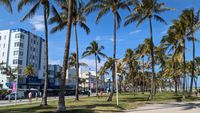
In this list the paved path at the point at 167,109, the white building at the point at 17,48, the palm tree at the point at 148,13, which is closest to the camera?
the paved path at the point at 167,109

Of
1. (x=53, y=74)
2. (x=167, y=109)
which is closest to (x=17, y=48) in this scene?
(x=53, y=74)

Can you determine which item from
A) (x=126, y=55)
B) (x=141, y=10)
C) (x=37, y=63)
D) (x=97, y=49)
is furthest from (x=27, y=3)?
(x=37, y=63)

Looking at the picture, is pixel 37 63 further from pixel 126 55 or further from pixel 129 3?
pixel 129 3

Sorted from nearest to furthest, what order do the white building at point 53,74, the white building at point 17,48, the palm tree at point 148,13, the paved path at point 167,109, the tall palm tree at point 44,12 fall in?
the paved path at point 167,109
the tall palm tree at point 44,12
the palm tree at point 148,13
the white building at point 17,48
the white building at point 53,74

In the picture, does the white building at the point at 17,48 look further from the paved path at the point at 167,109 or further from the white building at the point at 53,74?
the paved path at the point at 167,109

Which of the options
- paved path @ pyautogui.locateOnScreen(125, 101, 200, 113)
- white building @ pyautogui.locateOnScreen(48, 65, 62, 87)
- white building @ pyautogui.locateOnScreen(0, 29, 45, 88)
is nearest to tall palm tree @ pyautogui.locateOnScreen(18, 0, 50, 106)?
paved path @ pyautogui.locateOnScreen(125, 101, 200, 113)

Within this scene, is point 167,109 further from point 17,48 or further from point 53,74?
point 53,74

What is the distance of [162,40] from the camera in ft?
163

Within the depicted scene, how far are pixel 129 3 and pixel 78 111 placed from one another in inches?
712

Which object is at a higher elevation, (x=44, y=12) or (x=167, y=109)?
(x=44, y=12)

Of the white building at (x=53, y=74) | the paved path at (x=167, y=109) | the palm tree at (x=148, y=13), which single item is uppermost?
the palm tree at (x=148, y=13)

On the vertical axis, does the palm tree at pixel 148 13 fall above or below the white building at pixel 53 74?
above

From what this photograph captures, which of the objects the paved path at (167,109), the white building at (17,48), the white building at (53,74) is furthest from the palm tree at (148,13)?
the white building at (53,74)

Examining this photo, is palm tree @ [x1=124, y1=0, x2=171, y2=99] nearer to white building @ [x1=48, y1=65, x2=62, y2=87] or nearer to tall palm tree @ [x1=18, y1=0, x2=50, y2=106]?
tall palm tree @ [x1=18, y1=0, x2=50, y2=106]
